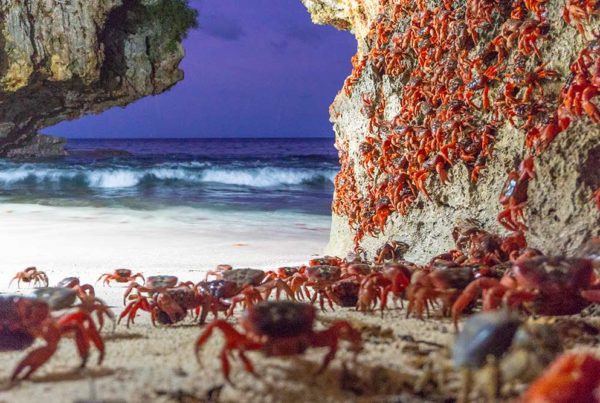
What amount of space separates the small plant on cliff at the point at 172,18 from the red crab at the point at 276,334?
30.0m

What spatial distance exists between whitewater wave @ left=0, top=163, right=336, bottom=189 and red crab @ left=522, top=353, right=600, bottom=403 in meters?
27.0

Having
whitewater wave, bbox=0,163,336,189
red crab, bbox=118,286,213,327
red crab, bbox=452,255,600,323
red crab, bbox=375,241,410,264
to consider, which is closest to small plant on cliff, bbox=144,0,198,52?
whitewater wave, bbox=0,163,336,189

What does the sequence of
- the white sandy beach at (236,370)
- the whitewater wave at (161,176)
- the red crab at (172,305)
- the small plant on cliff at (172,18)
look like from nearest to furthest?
the white sandy beach at (236,370)
the red crab at (172,305)
the whitewater wave at (161,176)
the small plant on cliff at (172,18)

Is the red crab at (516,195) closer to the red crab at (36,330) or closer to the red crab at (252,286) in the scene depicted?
the red crab at (252,286)

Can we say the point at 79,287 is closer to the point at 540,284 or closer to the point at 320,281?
the point at 320,281

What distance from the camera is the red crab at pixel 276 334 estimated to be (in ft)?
8.05

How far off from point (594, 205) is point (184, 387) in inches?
125

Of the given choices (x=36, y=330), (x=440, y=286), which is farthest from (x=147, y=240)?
(x=440, y=286)

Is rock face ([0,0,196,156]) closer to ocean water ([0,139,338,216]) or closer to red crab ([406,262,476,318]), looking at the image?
ocean water ([0,139,338,216])

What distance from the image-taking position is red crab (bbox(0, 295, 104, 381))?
2.59 metres

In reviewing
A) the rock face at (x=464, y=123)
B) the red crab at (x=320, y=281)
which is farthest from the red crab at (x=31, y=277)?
the rock face at (x=464, y=123)

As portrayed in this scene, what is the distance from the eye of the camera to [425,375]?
228 centimetres

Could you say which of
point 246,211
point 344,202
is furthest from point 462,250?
point 246,211

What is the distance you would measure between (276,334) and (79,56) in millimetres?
28354
